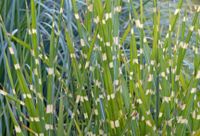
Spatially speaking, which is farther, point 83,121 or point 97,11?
point 83,121

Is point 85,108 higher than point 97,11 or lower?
lower

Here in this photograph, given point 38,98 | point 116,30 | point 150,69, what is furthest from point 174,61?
point 38,98

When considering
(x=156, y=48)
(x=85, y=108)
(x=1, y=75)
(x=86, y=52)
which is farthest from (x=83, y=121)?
(x=1, y=75)

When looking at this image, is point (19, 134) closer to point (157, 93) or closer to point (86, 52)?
point (86, 52)

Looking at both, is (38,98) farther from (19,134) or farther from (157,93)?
(157,93)

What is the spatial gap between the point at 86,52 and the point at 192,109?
36 cm

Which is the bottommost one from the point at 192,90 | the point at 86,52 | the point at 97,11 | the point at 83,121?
the point at 83,121

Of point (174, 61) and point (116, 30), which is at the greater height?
point (116, 30)

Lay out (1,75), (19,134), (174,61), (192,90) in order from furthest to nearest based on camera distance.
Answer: (1,75), (174,61), (192,90), (19,134)

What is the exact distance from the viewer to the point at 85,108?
1342mm

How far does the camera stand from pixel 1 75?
1900 mm

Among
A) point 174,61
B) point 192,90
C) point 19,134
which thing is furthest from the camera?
point 174,61

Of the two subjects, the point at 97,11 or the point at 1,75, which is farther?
the point at 1,75

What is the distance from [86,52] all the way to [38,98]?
245mm
